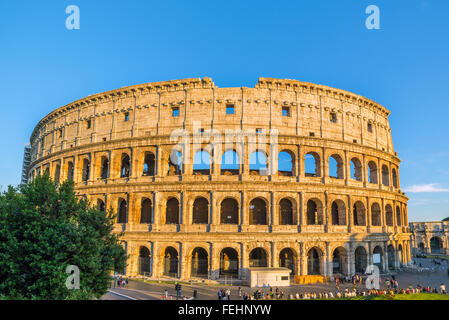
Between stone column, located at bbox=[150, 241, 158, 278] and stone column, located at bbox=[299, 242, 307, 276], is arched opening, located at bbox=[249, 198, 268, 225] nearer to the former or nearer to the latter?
stone column, located at bbox=[299, 242, 307, 276]

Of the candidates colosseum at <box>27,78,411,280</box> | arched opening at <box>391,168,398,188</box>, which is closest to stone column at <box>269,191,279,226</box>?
colosseum at <box>27,78,411,280</box>

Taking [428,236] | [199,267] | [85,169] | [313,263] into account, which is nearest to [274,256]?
[313,263]

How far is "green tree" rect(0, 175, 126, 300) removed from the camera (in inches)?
520

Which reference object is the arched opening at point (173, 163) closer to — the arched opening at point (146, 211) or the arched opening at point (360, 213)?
the arched opening at point (146, 211)

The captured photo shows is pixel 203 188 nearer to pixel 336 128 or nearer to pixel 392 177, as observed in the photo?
pixel 336 128

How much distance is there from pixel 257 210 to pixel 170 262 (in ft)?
31.5

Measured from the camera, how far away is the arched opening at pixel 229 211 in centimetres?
2894

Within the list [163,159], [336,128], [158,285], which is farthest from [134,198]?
[336,128]

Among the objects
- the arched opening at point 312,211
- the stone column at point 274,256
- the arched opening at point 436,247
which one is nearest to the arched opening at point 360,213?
the arched opening at point 312,211

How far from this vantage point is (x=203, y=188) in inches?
1073

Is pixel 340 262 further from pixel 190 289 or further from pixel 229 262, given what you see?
pixel 190 289

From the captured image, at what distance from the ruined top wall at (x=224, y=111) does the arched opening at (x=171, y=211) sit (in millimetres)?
6786
